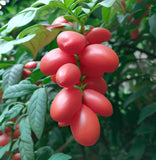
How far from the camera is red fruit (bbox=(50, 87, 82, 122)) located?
36 cm

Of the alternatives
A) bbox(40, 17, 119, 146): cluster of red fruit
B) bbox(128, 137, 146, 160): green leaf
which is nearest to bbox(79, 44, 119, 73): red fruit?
bbox(40, 17, 119, 146): cluster of red fruit

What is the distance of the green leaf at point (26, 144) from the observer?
45 centimetres

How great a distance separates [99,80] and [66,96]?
3.9 inches

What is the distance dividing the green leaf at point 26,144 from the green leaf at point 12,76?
12cm

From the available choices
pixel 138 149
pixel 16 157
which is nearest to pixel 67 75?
pixel 16 157

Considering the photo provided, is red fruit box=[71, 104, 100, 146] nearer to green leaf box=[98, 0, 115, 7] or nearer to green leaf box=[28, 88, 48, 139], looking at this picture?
green leaf box=[28, 88, 48, 139]

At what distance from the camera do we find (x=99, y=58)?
1.27ft

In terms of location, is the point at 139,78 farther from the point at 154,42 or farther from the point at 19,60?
the point at 19,60

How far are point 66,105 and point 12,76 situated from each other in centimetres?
24

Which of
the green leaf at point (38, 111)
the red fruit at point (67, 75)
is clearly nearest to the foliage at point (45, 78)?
the green leaf at point (38, 111)

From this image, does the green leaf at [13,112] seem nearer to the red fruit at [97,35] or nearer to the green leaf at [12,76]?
the green leaf at [12,76]

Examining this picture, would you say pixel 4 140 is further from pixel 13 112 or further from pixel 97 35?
pixel 97 35

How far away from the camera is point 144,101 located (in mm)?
1067

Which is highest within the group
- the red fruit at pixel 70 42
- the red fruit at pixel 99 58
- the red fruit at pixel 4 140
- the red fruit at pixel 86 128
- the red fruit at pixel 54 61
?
the red fruit at pixel 70 42
